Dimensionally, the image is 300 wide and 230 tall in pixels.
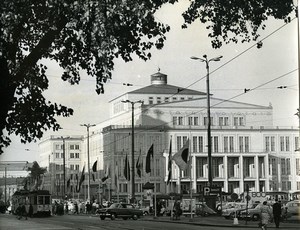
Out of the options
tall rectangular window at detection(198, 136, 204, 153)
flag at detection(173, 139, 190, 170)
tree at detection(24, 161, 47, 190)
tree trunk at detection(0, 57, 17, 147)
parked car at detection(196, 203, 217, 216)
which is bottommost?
parked car at detection(196, 203, 217, 216)

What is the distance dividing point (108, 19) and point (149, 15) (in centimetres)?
59

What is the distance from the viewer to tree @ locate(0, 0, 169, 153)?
7828 millimetres

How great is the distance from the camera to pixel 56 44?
824 centimetres

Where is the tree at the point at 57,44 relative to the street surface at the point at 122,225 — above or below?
above

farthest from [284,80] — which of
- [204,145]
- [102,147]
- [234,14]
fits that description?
[204,145]

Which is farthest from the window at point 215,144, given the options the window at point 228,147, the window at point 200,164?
the window at point 200,164

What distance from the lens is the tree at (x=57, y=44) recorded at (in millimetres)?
7832

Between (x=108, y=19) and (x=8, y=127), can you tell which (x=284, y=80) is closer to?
(x=108, y=19)

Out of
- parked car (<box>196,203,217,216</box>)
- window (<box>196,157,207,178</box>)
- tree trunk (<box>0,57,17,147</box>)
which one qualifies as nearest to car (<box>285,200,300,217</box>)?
parked car (<box>196,203,217,216</box>)

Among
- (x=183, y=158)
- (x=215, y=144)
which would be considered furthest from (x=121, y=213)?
(x=215, y=144)

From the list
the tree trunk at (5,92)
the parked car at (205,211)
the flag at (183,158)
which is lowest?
the parked car at (205,211)

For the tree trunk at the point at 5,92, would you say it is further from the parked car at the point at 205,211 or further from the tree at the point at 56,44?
the parked car at the point at 205,211

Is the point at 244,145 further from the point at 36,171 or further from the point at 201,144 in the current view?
the point at 36,171

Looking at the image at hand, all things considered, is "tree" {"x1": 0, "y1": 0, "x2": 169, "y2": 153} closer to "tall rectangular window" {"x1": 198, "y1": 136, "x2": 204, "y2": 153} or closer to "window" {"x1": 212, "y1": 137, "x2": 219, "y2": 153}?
"tall rectangular window" {"x1": 198, "y1": 136, "x2": 204, "y2": 153}
